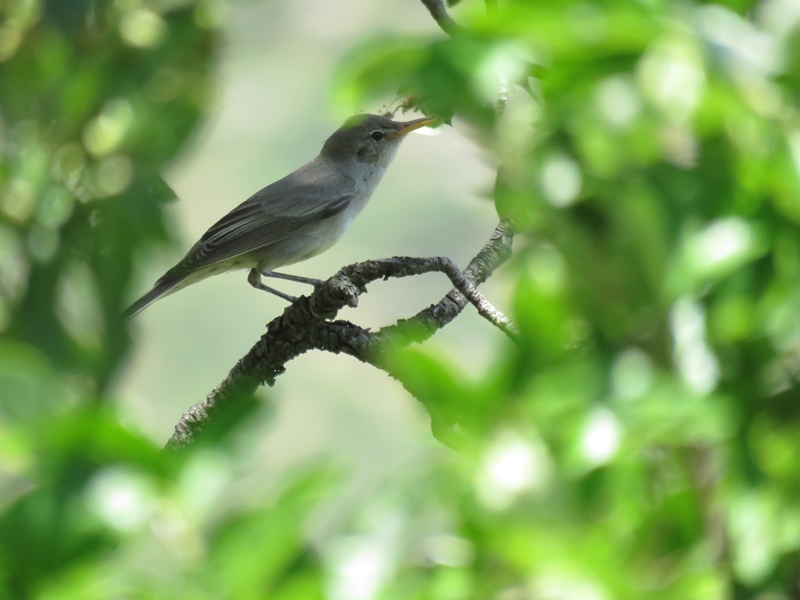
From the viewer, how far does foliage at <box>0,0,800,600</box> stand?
0.61 metres

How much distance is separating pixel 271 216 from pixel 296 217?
0.54 ft

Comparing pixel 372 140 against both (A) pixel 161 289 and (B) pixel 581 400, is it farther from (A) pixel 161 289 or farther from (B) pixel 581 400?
(B) pixel 581 400

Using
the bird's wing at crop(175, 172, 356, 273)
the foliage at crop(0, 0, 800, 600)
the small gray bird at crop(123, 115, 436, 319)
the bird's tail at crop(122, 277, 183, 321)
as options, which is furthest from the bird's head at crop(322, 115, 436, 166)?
the foliage at crop(0, 0, 800, 600)

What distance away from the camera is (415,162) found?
767cm

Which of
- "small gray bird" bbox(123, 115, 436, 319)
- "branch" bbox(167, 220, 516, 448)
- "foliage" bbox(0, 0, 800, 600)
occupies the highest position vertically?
"small gray bird" bbox(123, 115, 436, 319)

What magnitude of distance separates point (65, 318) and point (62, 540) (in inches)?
27.0

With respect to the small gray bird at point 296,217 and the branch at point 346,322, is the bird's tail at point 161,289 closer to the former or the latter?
the small gray bird at point 296,217

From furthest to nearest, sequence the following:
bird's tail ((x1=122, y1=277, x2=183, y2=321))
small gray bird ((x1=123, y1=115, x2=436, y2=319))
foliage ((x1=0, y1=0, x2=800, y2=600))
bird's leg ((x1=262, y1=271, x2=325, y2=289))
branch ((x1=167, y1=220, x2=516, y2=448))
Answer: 1. small gray bird ((x1=123, y1=115, x2=436, y2=319))
2. bird's tail ((x1=122, y1=277, x2=183, y2=321))
3. bird's leg ((x1=262, y1=271, x2=325, y2=289))
4. branch ((x1=167, y1=220, x2=516, y2=448))
5. foliage ((x1=0, y1=0, x2=800, y2=600))

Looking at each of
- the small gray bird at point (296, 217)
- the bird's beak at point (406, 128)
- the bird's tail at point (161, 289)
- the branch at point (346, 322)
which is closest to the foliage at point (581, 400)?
the branch at point (346, 322)

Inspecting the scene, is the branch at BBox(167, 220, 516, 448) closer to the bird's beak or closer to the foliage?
the foliage

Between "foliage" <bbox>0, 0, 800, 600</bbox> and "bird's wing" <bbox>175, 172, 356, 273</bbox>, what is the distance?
4.40 m

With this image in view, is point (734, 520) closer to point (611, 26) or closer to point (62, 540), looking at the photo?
point (611, 26)

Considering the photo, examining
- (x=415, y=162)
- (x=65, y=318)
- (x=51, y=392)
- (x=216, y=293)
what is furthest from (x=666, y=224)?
(x=216, y=293)

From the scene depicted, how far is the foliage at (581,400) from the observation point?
0.61 m
